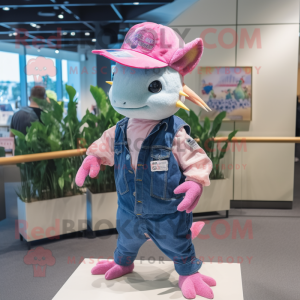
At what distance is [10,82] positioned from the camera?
5645 mm

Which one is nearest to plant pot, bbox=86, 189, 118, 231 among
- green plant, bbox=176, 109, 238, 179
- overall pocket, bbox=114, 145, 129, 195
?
green plant, bbox=176, 109, 238, 179

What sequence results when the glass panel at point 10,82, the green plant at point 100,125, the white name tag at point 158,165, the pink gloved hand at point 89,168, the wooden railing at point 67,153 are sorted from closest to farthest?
the white name tag at point 158,165 → the pink gloved hand at point 89,168 → the wooden railing at point 67,153 → the green plant at point 100,125 → the glass panel at point 10,82

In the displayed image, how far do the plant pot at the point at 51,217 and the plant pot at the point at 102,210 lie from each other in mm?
65

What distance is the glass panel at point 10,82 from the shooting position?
5.53 metres

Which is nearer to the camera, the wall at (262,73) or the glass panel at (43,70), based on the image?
the wall at (262,73)

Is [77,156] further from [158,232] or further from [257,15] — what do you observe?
[257,15]

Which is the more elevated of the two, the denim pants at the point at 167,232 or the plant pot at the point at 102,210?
the denim pants at the point at 167,232

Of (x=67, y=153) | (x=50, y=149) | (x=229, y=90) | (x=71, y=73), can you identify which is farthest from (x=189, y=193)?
(x=71, y=73)

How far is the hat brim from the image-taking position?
1.26 m

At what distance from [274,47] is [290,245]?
194 cm

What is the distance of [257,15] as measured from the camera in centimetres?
345

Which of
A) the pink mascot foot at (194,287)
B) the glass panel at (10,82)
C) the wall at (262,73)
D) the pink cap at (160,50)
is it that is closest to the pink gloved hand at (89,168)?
the pink cap at (160,50)

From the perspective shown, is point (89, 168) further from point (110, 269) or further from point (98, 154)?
point (110, 269)

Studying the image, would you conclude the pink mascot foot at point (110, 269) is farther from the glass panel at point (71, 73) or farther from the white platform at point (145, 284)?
the glass panel at point (71, 73)
